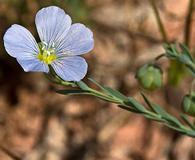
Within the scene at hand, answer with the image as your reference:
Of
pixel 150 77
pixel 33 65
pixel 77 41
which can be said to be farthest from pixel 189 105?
pixel 33 65

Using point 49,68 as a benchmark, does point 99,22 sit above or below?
below

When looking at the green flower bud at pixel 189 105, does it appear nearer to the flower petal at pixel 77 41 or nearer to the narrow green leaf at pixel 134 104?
the narrow green leaf at pixel 134 104

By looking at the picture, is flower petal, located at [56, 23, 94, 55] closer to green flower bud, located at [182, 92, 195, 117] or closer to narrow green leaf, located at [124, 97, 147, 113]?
narrow green leaf, located at [124, 97, 147, 113]

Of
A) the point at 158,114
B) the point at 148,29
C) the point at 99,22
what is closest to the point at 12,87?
the point at 99,22

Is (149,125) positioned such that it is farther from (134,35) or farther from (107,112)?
(134,35)

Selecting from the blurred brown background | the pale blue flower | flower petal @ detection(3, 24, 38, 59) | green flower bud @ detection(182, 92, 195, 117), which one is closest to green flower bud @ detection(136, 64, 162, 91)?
green flower bud @ detection(182, 92, 195, 117)

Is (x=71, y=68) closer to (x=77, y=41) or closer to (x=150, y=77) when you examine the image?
(x=77, y=41)

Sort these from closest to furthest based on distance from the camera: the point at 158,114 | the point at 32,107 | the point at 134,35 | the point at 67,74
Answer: the point at 67,74
the point at 158,114
the point at 32,107
the point at 134,35
